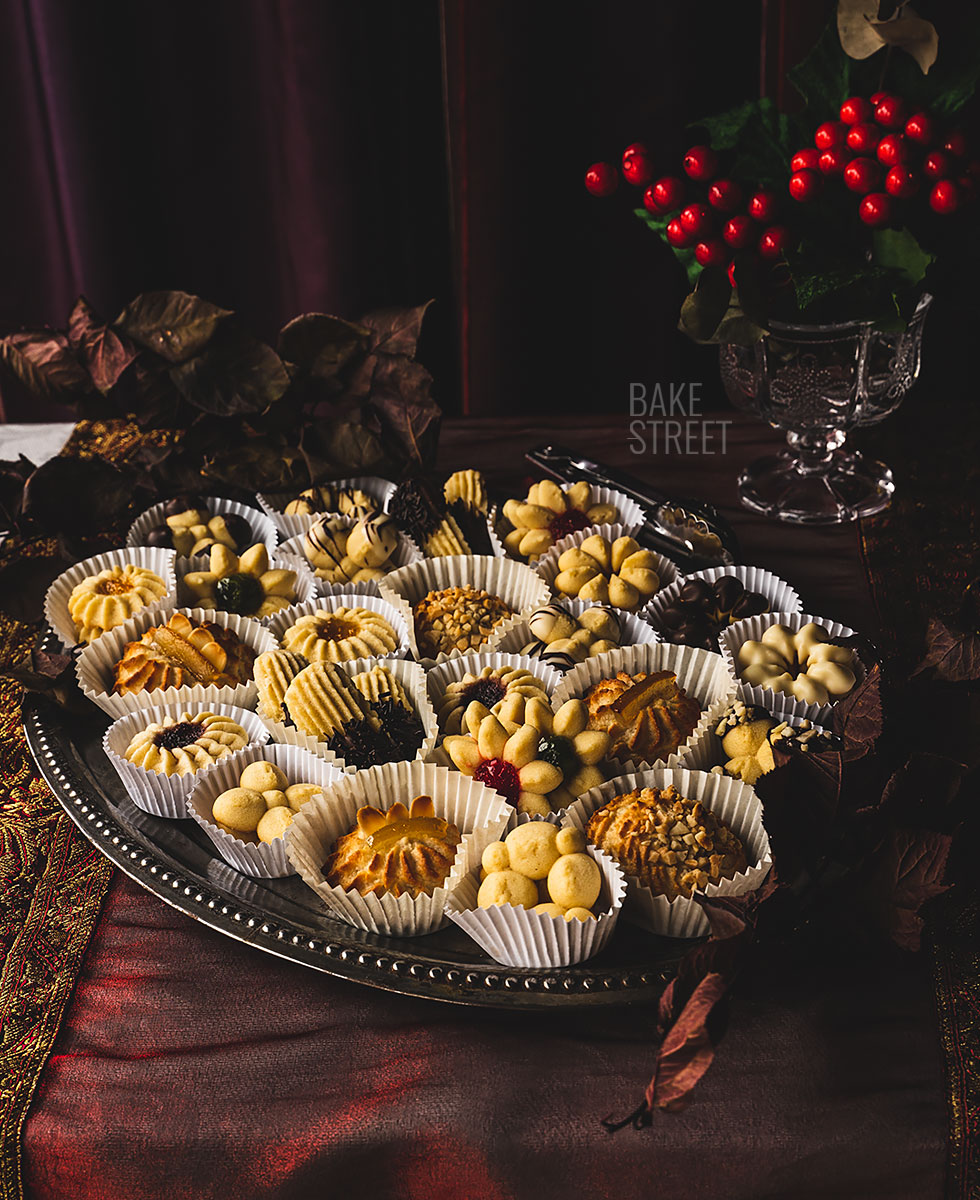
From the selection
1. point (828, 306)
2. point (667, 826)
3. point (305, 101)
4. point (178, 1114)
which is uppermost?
point (305, 101)

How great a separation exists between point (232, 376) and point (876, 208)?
917 millimetres

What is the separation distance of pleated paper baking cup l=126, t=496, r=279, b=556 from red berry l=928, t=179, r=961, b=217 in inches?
38.9

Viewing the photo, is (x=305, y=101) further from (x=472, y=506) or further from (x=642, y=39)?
(x=472, y=506)

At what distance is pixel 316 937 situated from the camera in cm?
100

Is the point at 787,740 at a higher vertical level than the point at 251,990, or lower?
higher

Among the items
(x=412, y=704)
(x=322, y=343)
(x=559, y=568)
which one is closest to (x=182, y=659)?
(x=412, y=704)

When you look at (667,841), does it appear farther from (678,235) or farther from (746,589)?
(678,235)

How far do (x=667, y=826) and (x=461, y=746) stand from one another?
0.74ft

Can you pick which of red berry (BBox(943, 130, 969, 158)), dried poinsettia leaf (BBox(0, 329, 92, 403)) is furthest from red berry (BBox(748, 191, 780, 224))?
dried poinsettia leaf (BBox(0, 329, 92, 403))

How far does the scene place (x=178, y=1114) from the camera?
3.00 ft

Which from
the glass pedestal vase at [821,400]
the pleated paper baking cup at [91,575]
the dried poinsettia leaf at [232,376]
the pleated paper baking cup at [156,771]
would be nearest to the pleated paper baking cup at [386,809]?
the pleated paper baking cup at [156,771]

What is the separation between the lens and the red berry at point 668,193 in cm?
150

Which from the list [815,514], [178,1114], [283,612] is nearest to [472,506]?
[283,612]

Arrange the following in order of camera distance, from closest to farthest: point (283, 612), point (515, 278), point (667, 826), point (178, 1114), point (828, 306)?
point (178, 1114) < point (667, 826) < point (283, 612) < point (828, 306) < point (515, 278)
